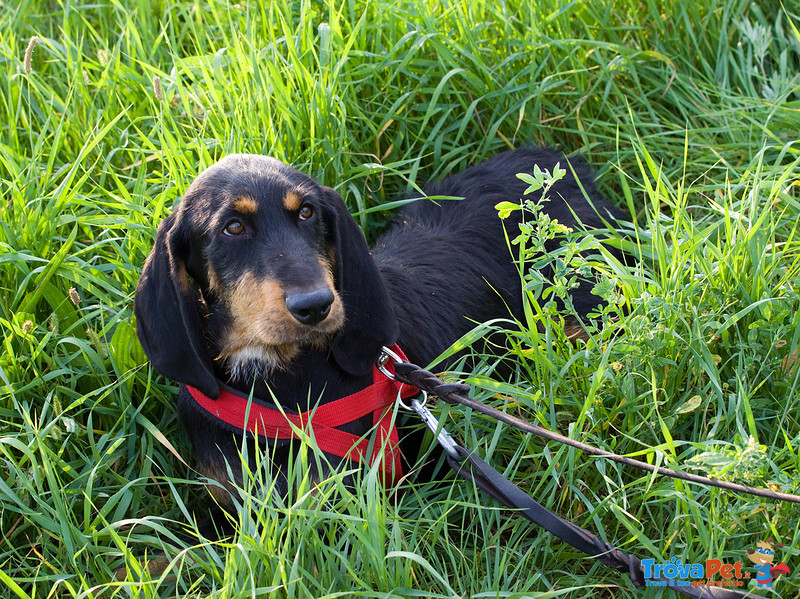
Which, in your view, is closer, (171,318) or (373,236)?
(171,318)

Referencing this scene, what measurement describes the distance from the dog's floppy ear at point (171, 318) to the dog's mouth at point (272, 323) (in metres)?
0.12

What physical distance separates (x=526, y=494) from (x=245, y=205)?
4.02ft

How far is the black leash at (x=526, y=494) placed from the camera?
7.25 ft

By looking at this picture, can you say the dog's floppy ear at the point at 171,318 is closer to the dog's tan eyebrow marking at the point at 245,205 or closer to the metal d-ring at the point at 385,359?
the dog's tan eyebrow marking at the point at 245,205

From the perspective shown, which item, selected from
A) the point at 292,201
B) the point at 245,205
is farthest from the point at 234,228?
the point at 292,201

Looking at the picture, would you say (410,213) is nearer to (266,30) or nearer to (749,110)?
(266,30)

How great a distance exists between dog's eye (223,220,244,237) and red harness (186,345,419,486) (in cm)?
51

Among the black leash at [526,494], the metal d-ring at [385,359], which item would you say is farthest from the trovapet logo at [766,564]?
the metal d-ring at [385,359]

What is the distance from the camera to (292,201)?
108 inches

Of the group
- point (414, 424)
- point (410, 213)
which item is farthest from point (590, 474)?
point (410, 213)

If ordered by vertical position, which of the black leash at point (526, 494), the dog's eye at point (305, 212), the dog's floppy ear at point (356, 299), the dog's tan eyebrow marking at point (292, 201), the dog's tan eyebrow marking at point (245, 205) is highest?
the dog's tan eyebrow marking at point (245, 205)

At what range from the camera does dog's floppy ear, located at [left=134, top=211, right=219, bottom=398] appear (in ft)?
8.77

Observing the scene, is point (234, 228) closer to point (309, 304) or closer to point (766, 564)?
point (309, 304)

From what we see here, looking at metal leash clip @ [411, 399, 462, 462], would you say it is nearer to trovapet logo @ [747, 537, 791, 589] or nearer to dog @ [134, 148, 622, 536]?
dog @ [134, 148, 622, 536]
